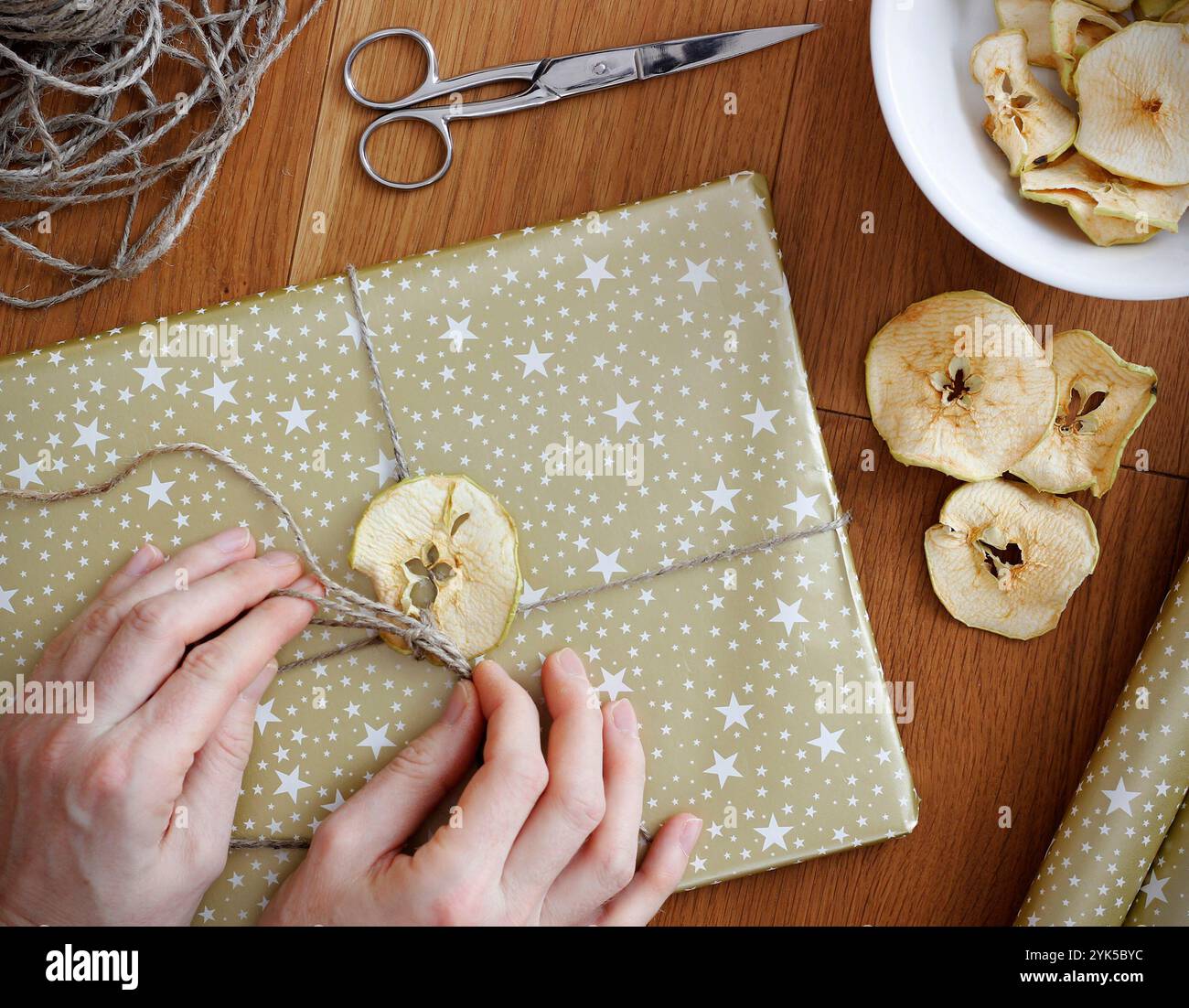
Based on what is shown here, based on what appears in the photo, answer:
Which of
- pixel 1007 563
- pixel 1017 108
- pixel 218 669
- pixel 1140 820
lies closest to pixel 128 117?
pixel 218 669

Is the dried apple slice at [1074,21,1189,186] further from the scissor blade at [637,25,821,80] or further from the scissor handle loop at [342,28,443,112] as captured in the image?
the scissor handle loop at [342,28,443,112]

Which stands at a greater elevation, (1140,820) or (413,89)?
(413,89)

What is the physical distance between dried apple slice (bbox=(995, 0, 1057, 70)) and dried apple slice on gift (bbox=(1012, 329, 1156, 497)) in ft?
0.66

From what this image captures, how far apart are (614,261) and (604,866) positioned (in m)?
0.44

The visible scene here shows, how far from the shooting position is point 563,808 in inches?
26.7

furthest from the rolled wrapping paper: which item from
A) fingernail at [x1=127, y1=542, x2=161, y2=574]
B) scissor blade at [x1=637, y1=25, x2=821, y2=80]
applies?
fingernail at [x1=127, y1=542, x2=161, y2=574]

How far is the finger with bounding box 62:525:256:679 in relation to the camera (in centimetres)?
70

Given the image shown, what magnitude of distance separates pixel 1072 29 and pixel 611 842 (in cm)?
63

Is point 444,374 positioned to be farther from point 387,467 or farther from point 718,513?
point 718,513

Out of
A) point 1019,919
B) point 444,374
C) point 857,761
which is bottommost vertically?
point 1019,919

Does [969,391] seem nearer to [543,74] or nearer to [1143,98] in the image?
[1143,98]

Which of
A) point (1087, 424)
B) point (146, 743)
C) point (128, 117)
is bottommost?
point (146, 743)
